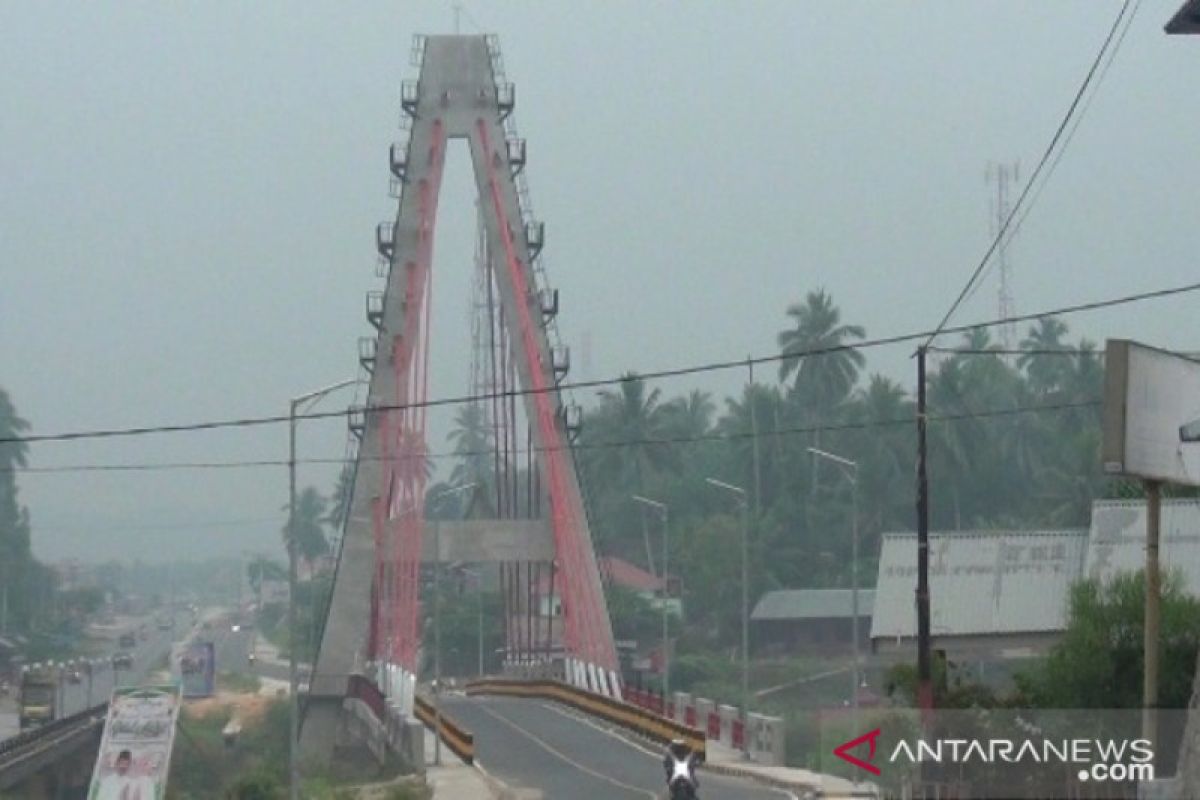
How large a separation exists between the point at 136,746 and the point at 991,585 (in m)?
16.0

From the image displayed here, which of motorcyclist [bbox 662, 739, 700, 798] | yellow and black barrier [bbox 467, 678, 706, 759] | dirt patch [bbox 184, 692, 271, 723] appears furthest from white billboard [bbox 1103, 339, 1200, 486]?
dirt patch [bbox 184, 692, 271, 723]

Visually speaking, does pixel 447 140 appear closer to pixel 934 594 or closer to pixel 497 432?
pixel 497 432

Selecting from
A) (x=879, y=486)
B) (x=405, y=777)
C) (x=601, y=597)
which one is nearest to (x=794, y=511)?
(x=879, y=486)

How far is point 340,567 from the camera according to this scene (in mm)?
71250

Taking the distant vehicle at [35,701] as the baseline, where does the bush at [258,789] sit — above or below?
above

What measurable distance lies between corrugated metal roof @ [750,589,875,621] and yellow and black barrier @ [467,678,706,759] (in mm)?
13535

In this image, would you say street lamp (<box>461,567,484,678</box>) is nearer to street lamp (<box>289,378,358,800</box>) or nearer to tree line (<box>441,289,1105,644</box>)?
tree line (<box>441,289,1105,644</box>)

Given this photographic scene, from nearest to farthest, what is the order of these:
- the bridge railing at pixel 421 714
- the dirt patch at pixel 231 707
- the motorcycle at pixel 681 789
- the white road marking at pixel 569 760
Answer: the motorcycle at pixel 681 789 < the white road marking at pixel 569 760 < the bridge railing at pixel 421 714 < the dirt patch at pixel 231 707

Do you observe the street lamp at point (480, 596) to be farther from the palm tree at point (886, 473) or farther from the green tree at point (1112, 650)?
the green tree at point (1112, 650)

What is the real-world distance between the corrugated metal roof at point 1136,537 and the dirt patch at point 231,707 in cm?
5760

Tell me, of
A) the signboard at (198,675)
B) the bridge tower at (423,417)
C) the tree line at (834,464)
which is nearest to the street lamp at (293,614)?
the bridge tower at (423,417)

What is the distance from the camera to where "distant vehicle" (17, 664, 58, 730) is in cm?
9644

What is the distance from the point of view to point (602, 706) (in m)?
63.7

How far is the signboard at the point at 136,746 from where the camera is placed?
150ft
